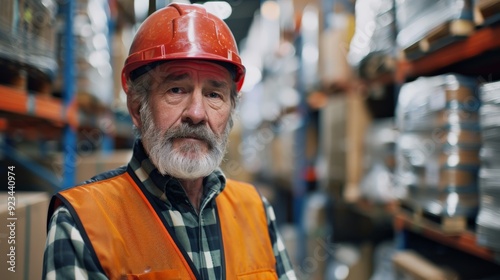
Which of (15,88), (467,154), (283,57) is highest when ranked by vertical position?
(283,57)

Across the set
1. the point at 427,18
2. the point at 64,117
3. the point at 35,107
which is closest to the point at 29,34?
the point at 35,107

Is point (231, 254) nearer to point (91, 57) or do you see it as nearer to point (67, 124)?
point (67, 124)

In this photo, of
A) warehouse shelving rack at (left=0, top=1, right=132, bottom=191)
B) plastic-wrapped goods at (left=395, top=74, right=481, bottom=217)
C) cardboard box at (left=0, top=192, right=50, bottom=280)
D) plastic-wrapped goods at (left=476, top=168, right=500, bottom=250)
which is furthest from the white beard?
plastic-wrapped goods at (left=395, top=74, right=481, bottom=217)

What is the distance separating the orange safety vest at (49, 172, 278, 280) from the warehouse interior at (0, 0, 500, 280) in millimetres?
304

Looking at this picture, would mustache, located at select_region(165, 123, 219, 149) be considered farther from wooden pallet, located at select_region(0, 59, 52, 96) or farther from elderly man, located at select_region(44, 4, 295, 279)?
wooden pallet, located at select_region(0, 59, 52, 96)

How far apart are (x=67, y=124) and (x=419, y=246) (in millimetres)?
3058

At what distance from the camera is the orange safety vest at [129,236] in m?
1.33

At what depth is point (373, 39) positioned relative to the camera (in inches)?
138

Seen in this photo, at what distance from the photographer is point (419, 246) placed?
344cm

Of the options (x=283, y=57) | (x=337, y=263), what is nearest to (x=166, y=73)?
(x=337, y=263)

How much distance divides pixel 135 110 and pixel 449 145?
1834mm

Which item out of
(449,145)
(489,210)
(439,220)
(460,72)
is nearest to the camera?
(489,210)

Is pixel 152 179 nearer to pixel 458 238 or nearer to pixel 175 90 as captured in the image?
pixel 175 90

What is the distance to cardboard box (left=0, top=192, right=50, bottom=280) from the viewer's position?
4.41ft
